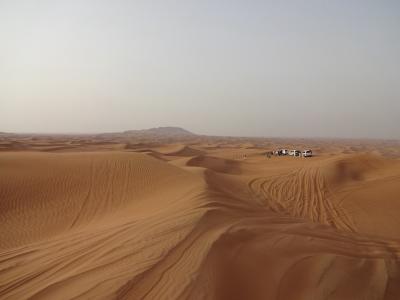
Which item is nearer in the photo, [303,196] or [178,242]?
[178,242]

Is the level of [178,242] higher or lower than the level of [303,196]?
higher

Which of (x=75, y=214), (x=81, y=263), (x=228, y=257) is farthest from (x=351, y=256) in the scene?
(x=75, y=214)

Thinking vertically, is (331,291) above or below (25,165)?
below

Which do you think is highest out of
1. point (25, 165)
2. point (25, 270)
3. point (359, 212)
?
point (25, 165)

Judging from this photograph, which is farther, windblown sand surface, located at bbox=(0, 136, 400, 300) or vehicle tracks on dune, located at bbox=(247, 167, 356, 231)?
vehicle tracks on dune, located at bbox=(247, 167, 356, 231)

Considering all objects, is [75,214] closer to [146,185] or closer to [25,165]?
[146,185]

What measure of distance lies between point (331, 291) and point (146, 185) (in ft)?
29.2

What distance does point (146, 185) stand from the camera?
12688 mm

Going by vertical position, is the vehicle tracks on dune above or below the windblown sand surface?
below

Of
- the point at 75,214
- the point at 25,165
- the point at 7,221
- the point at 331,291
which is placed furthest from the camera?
the point at 25,165

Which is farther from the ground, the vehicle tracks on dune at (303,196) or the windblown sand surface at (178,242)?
the windblown sand surface at (178,242)

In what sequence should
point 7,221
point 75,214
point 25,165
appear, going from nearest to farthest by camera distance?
point 7,221 → point 75,214 → point 25,165

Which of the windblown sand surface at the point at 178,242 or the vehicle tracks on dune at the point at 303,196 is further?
the vehicle tracks on dune at the point at 303,196

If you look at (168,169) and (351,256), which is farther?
(168,169)
